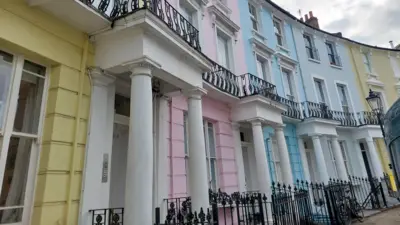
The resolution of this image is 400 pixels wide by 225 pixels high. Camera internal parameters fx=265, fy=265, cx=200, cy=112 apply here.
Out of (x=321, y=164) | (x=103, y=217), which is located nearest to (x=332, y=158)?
(x=321, y=164)

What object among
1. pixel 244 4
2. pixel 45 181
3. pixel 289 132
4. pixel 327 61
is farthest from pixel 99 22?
pixel 327 61

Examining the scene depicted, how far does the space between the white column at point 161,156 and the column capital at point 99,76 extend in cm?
156

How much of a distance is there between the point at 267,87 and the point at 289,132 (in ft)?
10.9

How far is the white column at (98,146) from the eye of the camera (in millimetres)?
4164

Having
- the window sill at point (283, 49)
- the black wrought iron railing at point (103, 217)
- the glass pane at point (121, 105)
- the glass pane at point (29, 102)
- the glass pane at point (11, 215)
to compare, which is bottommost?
the black wrought iron railing at point (103, 217)

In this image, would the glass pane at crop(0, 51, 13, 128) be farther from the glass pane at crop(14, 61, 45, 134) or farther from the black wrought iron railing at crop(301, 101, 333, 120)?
the black wrought iron railing at crop(301, 101, 333, 120)

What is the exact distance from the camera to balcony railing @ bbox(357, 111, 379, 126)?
51.1ft

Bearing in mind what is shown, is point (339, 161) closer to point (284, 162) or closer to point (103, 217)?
point (284, 162)

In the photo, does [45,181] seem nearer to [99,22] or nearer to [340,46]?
[99,22]

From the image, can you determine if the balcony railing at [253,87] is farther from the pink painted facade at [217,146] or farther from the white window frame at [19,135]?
the white window frame at [19,135]

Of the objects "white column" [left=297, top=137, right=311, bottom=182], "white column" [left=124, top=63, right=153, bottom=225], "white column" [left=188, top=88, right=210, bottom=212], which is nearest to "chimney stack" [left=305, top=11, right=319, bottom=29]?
"white column" [left=297, top=137, right=311, bottom=182]

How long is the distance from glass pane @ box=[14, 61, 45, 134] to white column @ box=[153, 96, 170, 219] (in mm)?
2493

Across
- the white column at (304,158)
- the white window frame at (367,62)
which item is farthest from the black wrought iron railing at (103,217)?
the white window frame at (367,62)

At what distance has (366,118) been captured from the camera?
1595 cm
